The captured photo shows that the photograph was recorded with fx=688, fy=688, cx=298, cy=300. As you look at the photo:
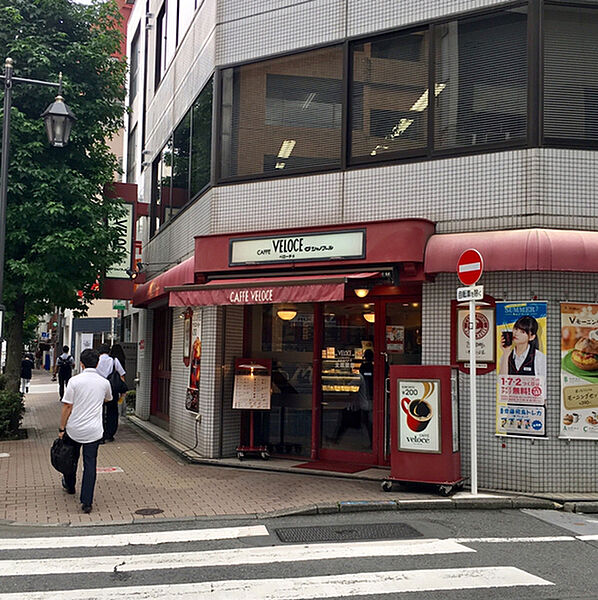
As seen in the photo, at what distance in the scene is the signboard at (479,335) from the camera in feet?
30.0

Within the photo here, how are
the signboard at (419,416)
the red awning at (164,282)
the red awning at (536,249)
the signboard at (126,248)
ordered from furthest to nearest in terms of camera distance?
the signboard at (126,248) → the red awning at (164,282) → the signboard at (419,416) → the red awning at (536,249)

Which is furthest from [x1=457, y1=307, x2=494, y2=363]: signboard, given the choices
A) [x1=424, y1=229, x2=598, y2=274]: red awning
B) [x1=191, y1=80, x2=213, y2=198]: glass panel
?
[x1=191, y1=80, x2=213, y2=198]: glass panel

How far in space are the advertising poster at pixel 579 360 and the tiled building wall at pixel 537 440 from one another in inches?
3.7

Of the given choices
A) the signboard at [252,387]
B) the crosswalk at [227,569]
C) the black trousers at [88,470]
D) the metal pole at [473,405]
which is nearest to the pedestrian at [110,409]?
the signboard at [252,387]

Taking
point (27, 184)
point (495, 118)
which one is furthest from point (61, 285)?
point (495, 118)

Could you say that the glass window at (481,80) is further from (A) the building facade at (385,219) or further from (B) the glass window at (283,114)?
(B) the glass window at (283,114)

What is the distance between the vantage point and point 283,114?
11.4 m

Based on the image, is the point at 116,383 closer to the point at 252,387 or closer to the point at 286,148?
the point at 252,387

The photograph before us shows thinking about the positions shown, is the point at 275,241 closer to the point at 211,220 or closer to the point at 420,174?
the point at 211,220

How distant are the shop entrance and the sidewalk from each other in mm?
665

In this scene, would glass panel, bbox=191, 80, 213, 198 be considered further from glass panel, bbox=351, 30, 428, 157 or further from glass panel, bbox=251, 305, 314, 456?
glass panel, bbox=351, 30, 428, 157

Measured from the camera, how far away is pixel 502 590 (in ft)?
17.2

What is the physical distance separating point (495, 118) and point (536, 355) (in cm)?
328

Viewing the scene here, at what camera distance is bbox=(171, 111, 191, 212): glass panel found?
46.6 ft
